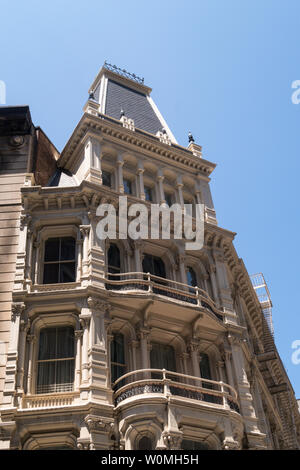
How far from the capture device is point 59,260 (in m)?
27.6

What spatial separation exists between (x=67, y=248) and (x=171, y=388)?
8.63 m

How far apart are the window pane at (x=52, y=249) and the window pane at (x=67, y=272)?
0.62m

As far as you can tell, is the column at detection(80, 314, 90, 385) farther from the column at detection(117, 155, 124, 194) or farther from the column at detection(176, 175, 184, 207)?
the column at detection(176, 175, 184, 207)

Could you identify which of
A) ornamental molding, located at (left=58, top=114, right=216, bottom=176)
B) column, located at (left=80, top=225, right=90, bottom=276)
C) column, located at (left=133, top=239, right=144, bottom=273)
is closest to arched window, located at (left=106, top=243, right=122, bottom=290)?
column, located at (left=133, top=239, right=144, bottom=273)

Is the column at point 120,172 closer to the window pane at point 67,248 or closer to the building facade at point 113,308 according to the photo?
the building facade at point 113,308

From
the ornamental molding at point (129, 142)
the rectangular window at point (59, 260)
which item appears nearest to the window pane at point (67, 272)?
the rectangular window at point (59, 260)

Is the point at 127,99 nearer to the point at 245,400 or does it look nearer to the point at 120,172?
the point at 120,172

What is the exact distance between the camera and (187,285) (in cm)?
2789

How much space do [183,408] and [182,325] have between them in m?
5.28

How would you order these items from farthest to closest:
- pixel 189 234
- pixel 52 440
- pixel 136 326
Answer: pixel 189 234 → pixel 136 326 → pixel 52 440

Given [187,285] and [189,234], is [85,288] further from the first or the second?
[189,234]

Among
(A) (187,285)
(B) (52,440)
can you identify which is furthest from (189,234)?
(B) (52,440)

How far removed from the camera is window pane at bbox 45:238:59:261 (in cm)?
2779

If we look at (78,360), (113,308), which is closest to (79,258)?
(113,308)
